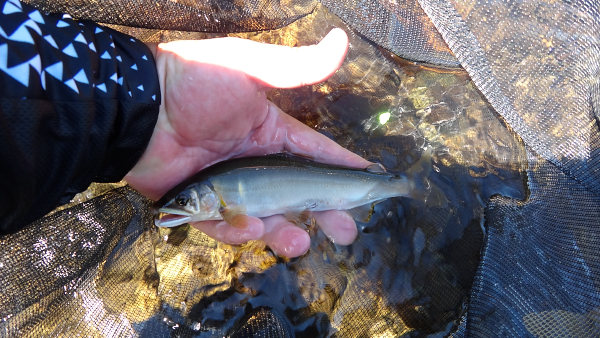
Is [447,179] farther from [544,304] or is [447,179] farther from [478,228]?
[544,304]

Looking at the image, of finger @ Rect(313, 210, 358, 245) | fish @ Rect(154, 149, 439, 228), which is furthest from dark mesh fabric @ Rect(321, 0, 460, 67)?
finger @ Rect(313, 210, 358, 245)

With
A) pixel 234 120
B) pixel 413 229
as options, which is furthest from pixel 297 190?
pixel 413 229

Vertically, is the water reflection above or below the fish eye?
below

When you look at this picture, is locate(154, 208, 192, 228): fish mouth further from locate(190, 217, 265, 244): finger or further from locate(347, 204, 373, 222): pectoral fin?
locate(347, 204, 373, 222): pectoral fin

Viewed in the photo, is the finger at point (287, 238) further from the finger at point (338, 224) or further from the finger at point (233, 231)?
the finger at point (338, 224)

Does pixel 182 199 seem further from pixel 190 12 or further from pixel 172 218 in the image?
pixel 190 12

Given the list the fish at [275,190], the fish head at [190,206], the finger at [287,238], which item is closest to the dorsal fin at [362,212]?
the fish at [275,190]

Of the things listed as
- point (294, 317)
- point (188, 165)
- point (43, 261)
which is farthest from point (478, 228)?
point (43, 261)

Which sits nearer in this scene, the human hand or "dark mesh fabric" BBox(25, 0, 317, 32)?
"dark mesh fabric" BBox(25, 0, 317, 32)
